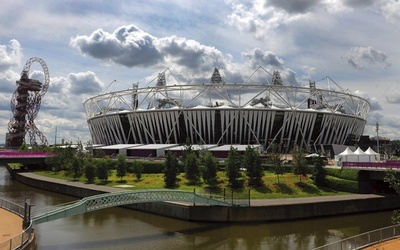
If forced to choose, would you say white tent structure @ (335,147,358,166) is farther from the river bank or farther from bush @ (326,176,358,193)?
the river bank

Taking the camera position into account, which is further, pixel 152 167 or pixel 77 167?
pixel 77 167

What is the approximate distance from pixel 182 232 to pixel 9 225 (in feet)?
37.0

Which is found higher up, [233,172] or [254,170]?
[254,170]

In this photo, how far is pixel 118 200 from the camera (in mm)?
27781

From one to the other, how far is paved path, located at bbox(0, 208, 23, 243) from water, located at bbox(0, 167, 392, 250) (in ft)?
4.79

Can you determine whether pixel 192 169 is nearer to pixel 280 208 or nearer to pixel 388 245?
pixel 280 208

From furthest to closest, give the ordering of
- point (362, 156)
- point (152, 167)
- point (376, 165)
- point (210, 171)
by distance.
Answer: point (152, 167) < point (362, 156) < point (210, 171) < point (376, 165)

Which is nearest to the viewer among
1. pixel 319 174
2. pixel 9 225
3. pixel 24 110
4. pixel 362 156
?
pixel 9 225

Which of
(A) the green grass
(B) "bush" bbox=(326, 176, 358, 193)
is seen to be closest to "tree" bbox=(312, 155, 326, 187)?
(B) "bush" bbox=(326, 176, 358, 193)

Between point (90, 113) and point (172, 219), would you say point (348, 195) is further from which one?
point (90, 113)

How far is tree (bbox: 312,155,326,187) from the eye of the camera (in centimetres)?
3934

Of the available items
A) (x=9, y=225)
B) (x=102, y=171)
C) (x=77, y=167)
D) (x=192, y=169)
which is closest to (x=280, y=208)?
(x=192, y=169)

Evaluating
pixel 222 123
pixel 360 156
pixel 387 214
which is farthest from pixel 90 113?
pixel 387 214

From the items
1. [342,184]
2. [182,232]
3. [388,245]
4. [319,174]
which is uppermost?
[319,174]
